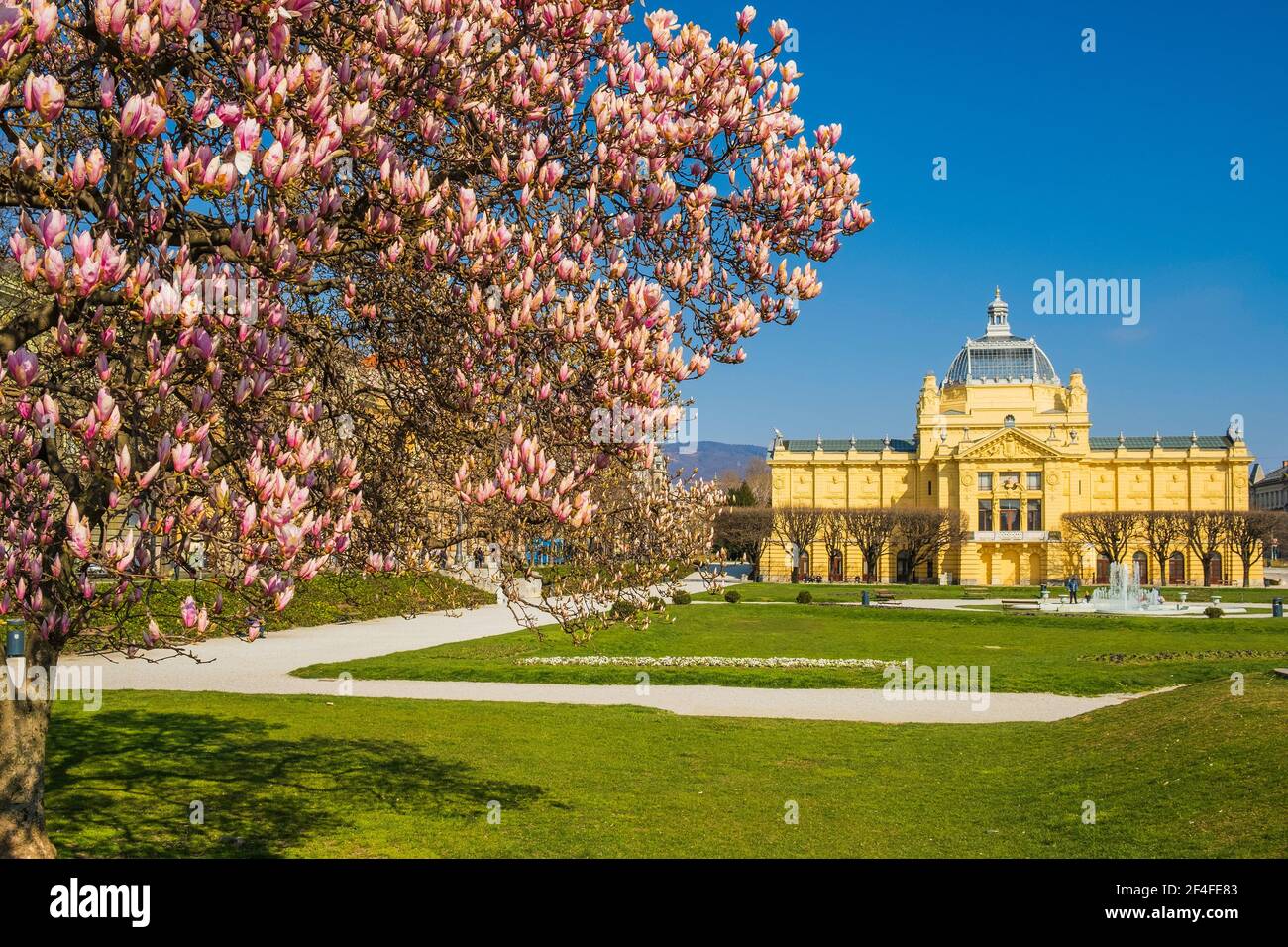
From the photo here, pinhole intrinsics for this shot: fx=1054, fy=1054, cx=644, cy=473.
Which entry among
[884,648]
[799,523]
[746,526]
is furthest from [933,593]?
[884,648]

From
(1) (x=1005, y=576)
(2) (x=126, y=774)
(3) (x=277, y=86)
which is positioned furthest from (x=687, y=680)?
(1) (x=1005, y=576)

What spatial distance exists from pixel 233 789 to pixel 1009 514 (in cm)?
9746

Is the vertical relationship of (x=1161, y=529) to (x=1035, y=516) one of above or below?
below

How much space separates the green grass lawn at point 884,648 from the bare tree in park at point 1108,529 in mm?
43492

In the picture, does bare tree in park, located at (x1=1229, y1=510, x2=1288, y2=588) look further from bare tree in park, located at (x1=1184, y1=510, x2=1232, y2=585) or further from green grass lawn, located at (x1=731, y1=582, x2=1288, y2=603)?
green grass lawn, located at (x1=731, y1=582, x2=1288, y2=603)

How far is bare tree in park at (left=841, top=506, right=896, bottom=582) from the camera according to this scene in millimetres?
92625

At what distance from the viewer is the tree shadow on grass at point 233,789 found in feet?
37.0

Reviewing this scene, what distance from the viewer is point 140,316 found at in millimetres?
5516

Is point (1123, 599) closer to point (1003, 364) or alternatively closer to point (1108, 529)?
point (1108, 529)

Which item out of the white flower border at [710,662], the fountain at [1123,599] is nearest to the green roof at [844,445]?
the fountain at [1123,599]

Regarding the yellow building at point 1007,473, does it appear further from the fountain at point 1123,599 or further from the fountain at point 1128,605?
the fountain at point 1128,605

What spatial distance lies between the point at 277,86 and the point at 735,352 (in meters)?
3.94

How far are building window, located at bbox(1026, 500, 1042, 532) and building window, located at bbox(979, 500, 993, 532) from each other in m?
3.58

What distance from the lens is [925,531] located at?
3725 inches
